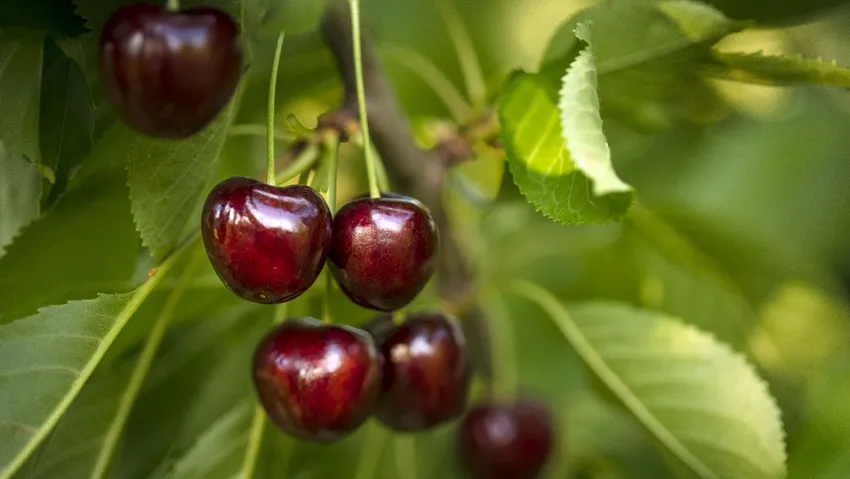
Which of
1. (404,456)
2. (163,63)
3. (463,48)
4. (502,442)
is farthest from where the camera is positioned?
(463,48)

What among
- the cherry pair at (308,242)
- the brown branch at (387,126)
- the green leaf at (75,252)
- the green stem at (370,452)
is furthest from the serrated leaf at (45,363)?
the green stem at (370,452)

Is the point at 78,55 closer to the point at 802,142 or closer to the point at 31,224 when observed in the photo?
the point at 31,224

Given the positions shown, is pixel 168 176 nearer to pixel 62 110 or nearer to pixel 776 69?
pixel 62 110

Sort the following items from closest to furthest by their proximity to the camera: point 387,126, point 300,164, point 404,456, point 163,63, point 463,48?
1. point 163,63
2. point 300,164
3. point 387,126
4. point 404,456
5. point 463,48

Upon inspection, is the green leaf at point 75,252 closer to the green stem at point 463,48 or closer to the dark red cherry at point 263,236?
the dark red cherry at point 263,236

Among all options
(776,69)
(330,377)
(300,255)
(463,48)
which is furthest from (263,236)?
(463,48)
